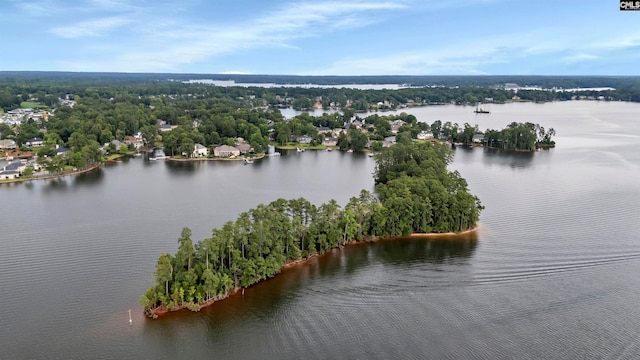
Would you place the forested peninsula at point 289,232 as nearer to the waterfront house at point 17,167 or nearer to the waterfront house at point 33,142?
the waterfront house at point 17,167

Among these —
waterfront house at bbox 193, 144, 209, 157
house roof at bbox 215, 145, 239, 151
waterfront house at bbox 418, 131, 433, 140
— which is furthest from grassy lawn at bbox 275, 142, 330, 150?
waterfront house at bbox 418, 131, 433, 140

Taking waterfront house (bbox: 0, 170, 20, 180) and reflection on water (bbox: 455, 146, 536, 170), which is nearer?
waterfront house (bbox: 0, 170, 20, 180)

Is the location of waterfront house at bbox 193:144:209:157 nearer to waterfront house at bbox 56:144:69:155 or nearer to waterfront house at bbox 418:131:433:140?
waterfront house at bbox 56:144:69:155

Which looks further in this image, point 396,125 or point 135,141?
point 396,125

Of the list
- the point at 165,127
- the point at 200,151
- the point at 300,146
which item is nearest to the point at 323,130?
the point at 300,146

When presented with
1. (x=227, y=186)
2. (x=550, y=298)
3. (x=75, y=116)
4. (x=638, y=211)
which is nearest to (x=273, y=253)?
(x=550, y=298)

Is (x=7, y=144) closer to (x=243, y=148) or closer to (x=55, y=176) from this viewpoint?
(x=55, y=176)
